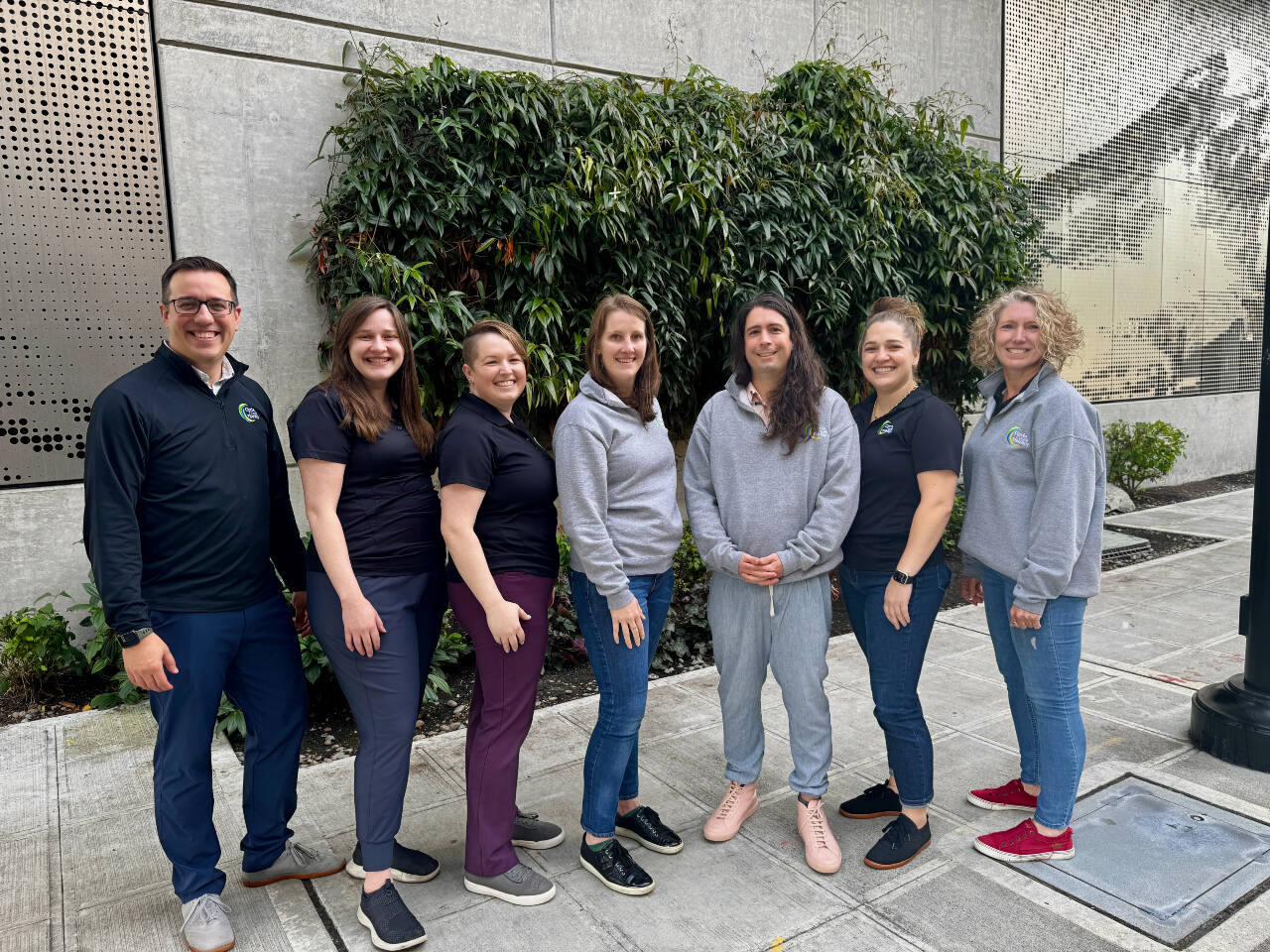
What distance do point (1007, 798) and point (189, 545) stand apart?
307 cm

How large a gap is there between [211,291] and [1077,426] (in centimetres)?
272

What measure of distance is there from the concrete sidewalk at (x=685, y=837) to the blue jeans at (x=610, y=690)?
27cm

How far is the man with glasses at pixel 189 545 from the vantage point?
2.41 m

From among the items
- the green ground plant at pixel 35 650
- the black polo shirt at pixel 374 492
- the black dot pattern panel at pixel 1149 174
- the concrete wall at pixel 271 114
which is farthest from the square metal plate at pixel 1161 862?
the black dot pattern panel at pixel 1149 174

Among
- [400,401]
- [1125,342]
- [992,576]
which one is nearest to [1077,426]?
[992,576]

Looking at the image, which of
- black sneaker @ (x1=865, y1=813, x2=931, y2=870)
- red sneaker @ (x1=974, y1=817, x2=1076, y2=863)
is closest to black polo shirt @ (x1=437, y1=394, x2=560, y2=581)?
black sneaker @ (x1=865, y1=813, x2=931, y2=870)

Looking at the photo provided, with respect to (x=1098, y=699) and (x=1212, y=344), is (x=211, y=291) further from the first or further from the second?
(x=1212, y=344)

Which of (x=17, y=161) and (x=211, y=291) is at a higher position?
(x=17, y=161)

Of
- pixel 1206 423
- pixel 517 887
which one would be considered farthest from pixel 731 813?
pixel 1206 423

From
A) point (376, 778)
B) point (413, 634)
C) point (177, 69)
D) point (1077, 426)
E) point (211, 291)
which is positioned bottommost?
point (376, 778)

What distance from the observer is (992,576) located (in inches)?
123

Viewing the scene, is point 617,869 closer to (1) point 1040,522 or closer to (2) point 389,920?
(2) point 389,920

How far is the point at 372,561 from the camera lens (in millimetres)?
2658

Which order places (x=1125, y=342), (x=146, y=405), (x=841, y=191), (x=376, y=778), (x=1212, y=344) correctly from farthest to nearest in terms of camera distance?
(x=1212, y=344)
(x=1125, y=342)
(x=841, y=191)
(x=376, y=778)
(x=146, y=405)
